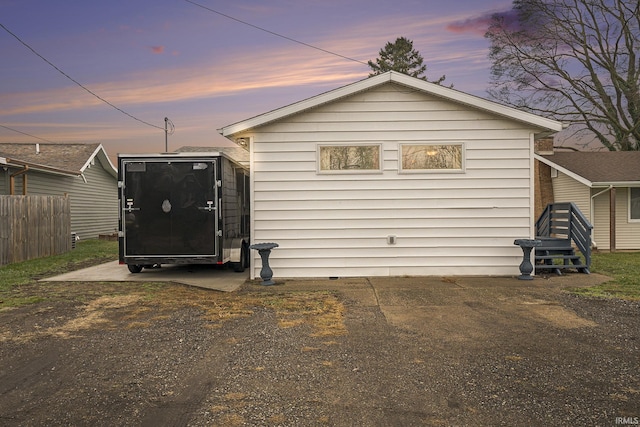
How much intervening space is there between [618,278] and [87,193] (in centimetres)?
2350

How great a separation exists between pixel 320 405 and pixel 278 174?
22.5ft

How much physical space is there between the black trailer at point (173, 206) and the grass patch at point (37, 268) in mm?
2237

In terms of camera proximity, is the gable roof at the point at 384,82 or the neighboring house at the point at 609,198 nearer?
the gable roof at the point at 384,82

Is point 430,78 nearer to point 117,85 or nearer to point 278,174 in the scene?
point 117,85

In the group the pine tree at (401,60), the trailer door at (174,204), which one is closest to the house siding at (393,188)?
the trailer door at (174,204)

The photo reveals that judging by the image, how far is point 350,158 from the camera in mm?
10227

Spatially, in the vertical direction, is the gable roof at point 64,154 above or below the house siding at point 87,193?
above

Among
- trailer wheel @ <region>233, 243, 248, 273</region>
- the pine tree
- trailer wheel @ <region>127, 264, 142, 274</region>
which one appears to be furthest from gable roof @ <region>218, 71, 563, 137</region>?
the pine tree

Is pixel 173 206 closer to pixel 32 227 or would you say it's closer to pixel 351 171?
pixel 351 171

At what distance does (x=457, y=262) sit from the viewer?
1023 centimetres

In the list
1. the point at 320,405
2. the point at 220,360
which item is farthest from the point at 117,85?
the point at 320,405

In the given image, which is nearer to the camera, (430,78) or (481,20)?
(481,20)

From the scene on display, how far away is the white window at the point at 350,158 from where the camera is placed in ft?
33.5

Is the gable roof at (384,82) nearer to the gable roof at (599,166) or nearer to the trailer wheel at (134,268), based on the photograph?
the trailer wheel at (134,268)
